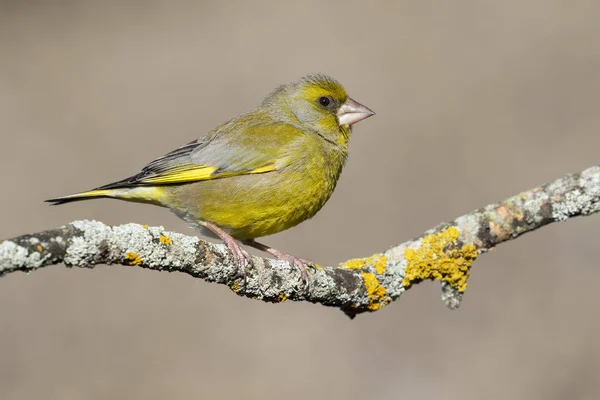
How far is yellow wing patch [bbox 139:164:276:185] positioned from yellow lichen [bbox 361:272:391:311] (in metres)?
1.22

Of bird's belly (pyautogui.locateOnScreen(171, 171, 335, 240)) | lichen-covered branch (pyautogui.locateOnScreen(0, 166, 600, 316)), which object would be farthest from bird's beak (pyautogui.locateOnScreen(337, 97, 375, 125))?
lichen-covered branch (pyautogui.locateOnScreen(0, 166, 600, 316))

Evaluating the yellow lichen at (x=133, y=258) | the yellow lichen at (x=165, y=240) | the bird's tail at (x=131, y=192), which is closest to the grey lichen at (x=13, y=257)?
the yellow lichen at (x=133, y=258)

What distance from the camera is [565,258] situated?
10.5 meters

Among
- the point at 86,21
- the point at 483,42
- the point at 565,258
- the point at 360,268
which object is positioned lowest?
the point at 360,268

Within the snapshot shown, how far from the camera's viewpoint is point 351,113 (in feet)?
22.8

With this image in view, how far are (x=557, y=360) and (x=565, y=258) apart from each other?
1.64 metres

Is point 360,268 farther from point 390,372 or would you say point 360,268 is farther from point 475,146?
→ point 475,146

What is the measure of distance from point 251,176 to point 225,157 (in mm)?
320

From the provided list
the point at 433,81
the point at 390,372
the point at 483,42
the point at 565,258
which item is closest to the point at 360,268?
the point at 390,372

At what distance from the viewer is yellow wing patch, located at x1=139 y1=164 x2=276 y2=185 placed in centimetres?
622

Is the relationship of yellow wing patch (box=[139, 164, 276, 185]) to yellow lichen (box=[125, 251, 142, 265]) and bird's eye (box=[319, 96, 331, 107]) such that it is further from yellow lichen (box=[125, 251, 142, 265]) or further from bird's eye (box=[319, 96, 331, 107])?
yellow lichen (box=[125, 251, 142, 265])

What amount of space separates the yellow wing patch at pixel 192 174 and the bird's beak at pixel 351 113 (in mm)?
997

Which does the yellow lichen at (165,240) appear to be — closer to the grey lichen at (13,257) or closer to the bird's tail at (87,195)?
the grey lichen at (13,257)

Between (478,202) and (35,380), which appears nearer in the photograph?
(35,380)
